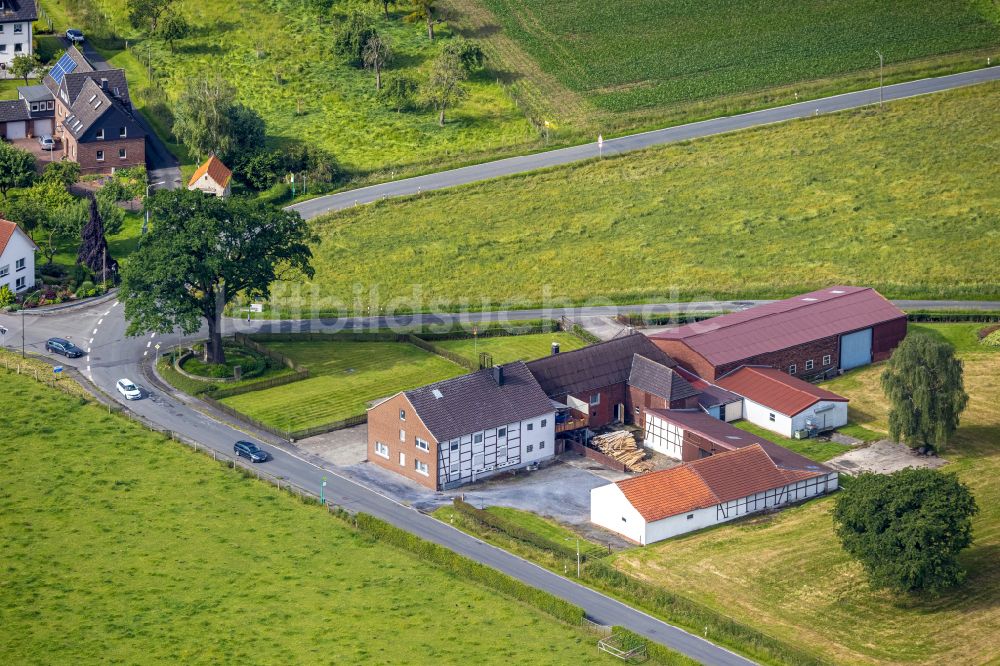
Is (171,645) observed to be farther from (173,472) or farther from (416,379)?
(416,379)

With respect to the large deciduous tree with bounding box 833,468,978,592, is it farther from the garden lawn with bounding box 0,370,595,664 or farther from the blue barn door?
the blue barn door

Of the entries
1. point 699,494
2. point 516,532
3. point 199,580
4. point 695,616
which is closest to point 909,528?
point 695,616

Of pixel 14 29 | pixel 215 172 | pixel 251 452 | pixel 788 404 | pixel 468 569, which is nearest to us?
pixel 468 569

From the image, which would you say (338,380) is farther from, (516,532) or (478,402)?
(516,532)

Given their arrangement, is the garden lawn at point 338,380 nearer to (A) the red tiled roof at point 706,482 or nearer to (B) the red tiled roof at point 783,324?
(B) the red tiled roof at point 783,324

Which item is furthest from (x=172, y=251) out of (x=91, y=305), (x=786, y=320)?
(x=786, y=320)

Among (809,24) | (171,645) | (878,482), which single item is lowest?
(171,645)

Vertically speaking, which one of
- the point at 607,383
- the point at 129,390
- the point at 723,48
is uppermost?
the point at 723,48
